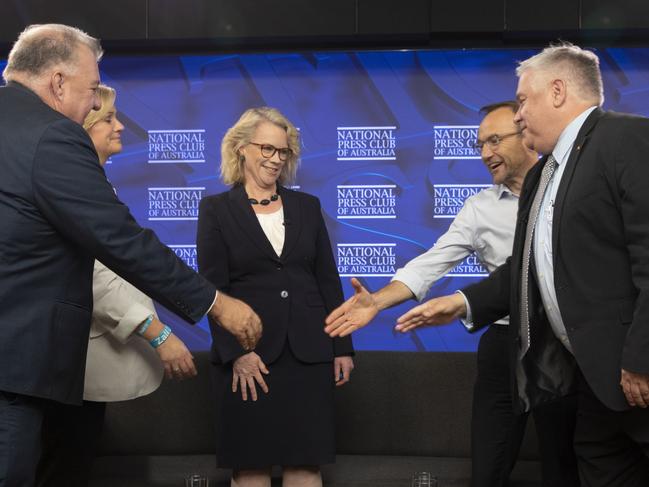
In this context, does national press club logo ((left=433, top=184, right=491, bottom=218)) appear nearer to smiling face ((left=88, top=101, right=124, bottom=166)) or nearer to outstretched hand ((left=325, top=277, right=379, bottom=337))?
outstretched hand ((left=325, top=277, right=379, bottom=337))

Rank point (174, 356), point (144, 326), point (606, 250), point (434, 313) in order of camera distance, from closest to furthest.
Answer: point (606, 250) → point (434, 313) → point (144, 326) → point (174, 356)

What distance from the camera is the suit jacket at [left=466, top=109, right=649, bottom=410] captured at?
8.69ft

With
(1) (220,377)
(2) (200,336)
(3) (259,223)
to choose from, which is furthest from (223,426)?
(2) (200,336)

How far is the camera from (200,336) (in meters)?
6.07

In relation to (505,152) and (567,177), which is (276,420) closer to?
(505,152)

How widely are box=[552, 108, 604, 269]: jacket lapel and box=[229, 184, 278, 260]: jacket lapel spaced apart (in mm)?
1379

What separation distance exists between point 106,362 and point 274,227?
950 millimetres

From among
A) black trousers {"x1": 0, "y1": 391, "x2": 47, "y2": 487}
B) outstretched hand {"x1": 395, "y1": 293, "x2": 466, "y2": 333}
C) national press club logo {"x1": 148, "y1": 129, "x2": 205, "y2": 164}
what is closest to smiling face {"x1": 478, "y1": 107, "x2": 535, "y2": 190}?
outstretched hand {"x1": 395, "y1": 293, "x2": 466, "y2": 333}

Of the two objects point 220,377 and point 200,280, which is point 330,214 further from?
point 200,280

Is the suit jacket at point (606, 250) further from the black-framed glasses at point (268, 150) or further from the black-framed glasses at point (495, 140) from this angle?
the black-framed glasses at point (268, 150)

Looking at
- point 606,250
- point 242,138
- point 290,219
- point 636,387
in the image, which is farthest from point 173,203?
point 636,387

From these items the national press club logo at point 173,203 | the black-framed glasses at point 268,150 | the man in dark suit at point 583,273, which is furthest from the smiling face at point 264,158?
the national press club logo at point 173,203

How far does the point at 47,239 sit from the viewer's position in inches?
101

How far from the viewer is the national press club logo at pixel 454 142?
6.04m
